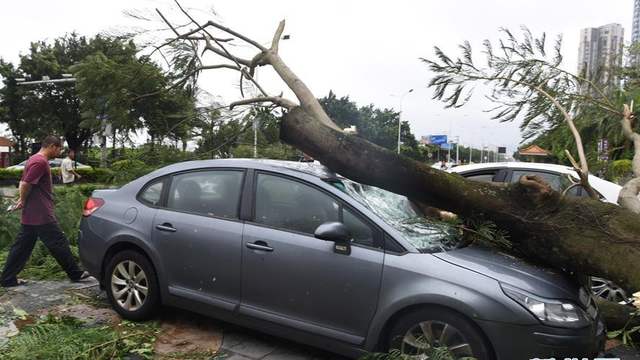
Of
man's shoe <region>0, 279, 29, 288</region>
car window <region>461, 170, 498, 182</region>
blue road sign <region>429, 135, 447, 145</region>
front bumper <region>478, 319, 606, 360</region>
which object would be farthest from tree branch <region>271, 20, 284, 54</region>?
blue road sign <region>429, 135, 447, 145</region>

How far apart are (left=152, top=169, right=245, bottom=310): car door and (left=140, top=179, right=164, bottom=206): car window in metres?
0.12

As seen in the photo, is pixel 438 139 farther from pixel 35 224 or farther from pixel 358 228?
pixel 358 228

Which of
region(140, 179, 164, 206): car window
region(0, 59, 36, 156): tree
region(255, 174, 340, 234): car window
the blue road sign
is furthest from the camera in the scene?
the blue road sign

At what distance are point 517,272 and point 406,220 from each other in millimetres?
870

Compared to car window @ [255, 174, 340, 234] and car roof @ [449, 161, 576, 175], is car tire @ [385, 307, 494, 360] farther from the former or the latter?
car roof @ [449, 161, 576, 175]

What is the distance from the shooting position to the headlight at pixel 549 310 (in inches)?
125

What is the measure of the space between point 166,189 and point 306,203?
1.43 metres

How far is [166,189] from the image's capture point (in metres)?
4.73

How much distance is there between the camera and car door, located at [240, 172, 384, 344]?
3.59m

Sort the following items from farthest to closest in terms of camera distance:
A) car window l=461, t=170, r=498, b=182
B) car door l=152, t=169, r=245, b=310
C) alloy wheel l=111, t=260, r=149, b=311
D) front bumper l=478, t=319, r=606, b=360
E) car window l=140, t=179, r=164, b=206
Result: car window l=461, t=170, r=498, b=182
car window l=140, t=179, r=164, b=206
alloy wheel l=111, t=260, r=149, b=311
car door l=152, t=169, r=245, b=310
front bumper l=478, t=319, r=606, b=360

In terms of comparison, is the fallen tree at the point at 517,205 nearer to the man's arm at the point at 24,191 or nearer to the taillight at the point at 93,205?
the taillight at the point at 93,205

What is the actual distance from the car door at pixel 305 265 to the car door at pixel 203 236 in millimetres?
146

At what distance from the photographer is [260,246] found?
13.1 ft

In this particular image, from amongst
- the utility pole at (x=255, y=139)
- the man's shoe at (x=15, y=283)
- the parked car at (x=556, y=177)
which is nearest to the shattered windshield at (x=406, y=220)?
the utility pole at (x=255, y=139)
